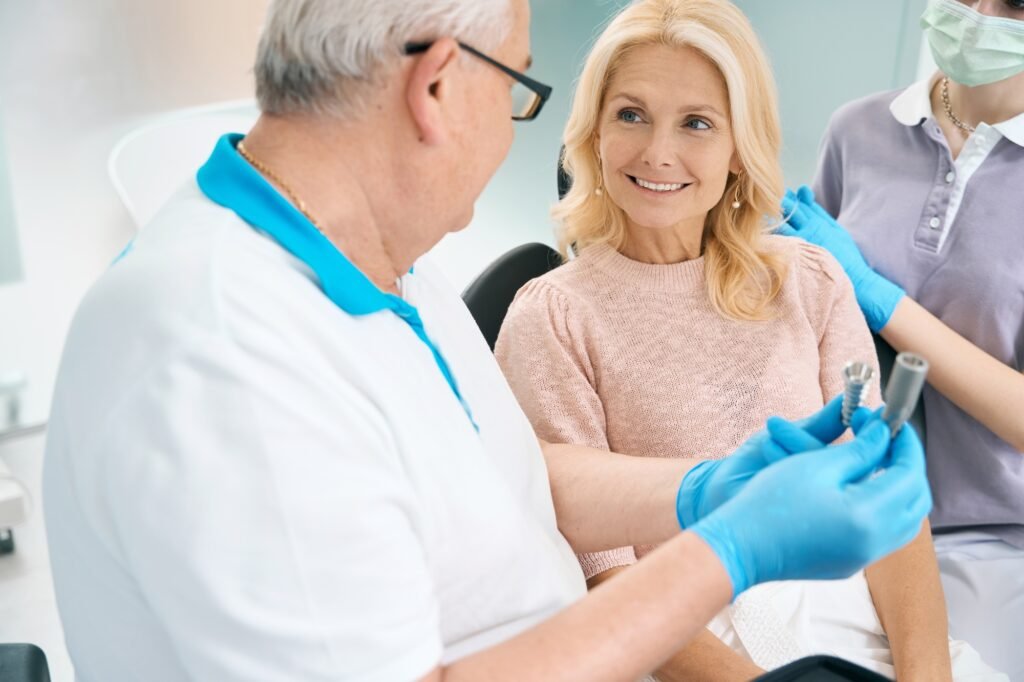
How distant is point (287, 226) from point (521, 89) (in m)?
0.27

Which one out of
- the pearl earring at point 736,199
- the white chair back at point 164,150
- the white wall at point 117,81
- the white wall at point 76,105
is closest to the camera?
the pearl earring at point 736,199

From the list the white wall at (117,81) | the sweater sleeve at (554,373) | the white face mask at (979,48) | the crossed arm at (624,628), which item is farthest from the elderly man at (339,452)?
the white wall at (117,81)

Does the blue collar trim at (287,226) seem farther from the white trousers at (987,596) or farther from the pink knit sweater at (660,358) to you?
the white trousers at (987,596)

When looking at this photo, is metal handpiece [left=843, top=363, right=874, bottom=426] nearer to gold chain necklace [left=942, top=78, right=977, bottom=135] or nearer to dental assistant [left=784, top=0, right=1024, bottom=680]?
dental assistant [left=784, top=0, right=1024, bottom=680]

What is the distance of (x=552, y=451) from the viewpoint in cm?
136

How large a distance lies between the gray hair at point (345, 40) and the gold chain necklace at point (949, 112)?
1.21m

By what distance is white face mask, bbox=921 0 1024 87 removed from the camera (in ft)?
5.58

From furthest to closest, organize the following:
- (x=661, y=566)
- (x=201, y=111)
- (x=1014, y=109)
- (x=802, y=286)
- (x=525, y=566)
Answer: (x=201, y=111) → (x=1014, y=109) → (x=802, y=286) → (x=525, y=566) → (x=661, y=566)

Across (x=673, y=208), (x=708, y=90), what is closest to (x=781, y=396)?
(x=673, y=208)

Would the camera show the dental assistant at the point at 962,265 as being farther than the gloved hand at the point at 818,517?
Yes

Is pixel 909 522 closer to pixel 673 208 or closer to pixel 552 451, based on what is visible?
pixel 552 451

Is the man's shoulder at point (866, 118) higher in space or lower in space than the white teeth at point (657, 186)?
higher

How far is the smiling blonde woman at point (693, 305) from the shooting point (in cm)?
143

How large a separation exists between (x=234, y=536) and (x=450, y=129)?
1.31 feet
